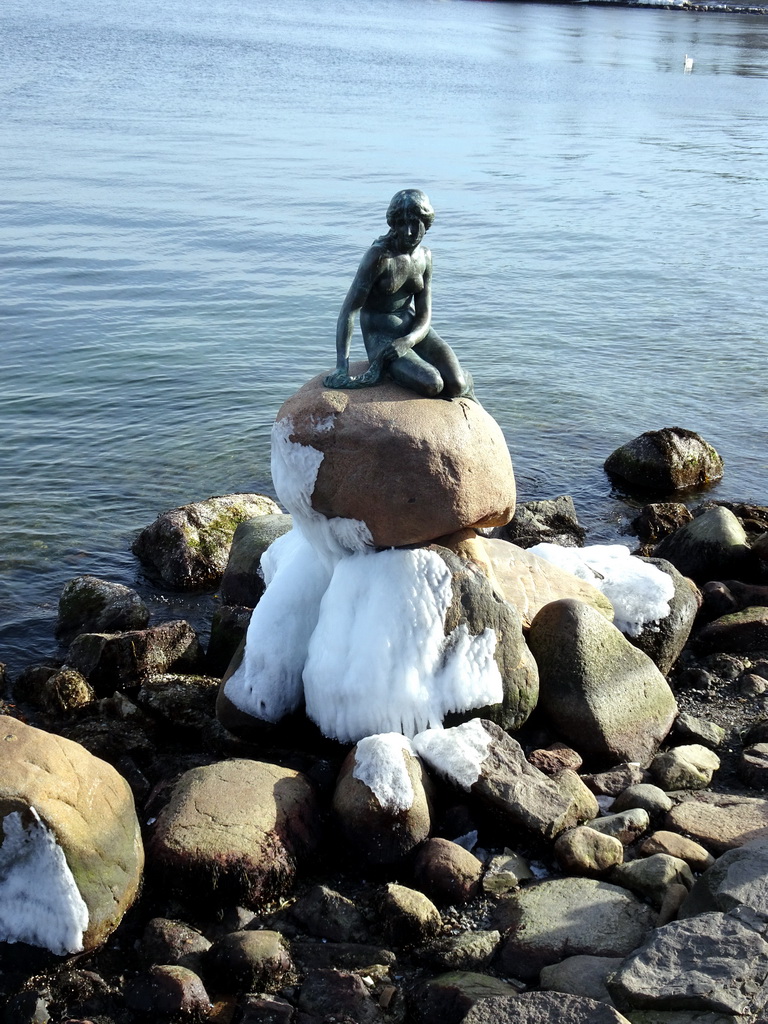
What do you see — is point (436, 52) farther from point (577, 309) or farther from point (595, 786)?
point (595, 786)

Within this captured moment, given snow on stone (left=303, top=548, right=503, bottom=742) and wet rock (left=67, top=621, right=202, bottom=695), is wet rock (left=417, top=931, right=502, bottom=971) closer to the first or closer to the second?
snow on stone (left=303, top=548, right=503, bottom=742)

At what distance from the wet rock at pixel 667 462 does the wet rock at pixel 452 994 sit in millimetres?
10288

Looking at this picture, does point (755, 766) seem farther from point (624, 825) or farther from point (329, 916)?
point (329, 916)

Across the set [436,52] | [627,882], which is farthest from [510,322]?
[436,52]

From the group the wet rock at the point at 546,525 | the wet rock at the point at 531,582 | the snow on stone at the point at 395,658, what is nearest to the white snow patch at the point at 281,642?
the snow on stone at the point at 395,658

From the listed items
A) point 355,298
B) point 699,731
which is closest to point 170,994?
point 699,731

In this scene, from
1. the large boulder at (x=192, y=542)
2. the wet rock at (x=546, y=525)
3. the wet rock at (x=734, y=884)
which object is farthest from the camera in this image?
the wet rock at (x=546, y=525)

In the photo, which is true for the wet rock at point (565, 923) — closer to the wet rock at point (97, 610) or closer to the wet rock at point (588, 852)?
the wet rock at point (588, 852)

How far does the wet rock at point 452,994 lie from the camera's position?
5594mm

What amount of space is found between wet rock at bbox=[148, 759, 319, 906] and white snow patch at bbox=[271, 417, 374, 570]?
6.19 feet

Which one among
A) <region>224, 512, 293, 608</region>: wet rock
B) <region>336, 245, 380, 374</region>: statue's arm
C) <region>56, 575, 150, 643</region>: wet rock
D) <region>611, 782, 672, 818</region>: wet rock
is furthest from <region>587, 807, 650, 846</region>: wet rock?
<region>56, 575, 150, 643</region>: wet rock

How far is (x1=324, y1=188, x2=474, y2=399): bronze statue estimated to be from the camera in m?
8.28

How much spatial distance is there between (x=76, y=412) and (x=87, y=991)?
1242 centimetres

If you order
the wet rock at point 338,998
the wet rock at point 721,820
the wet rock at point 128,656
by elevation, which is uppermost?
the wet rock at point 721,820
